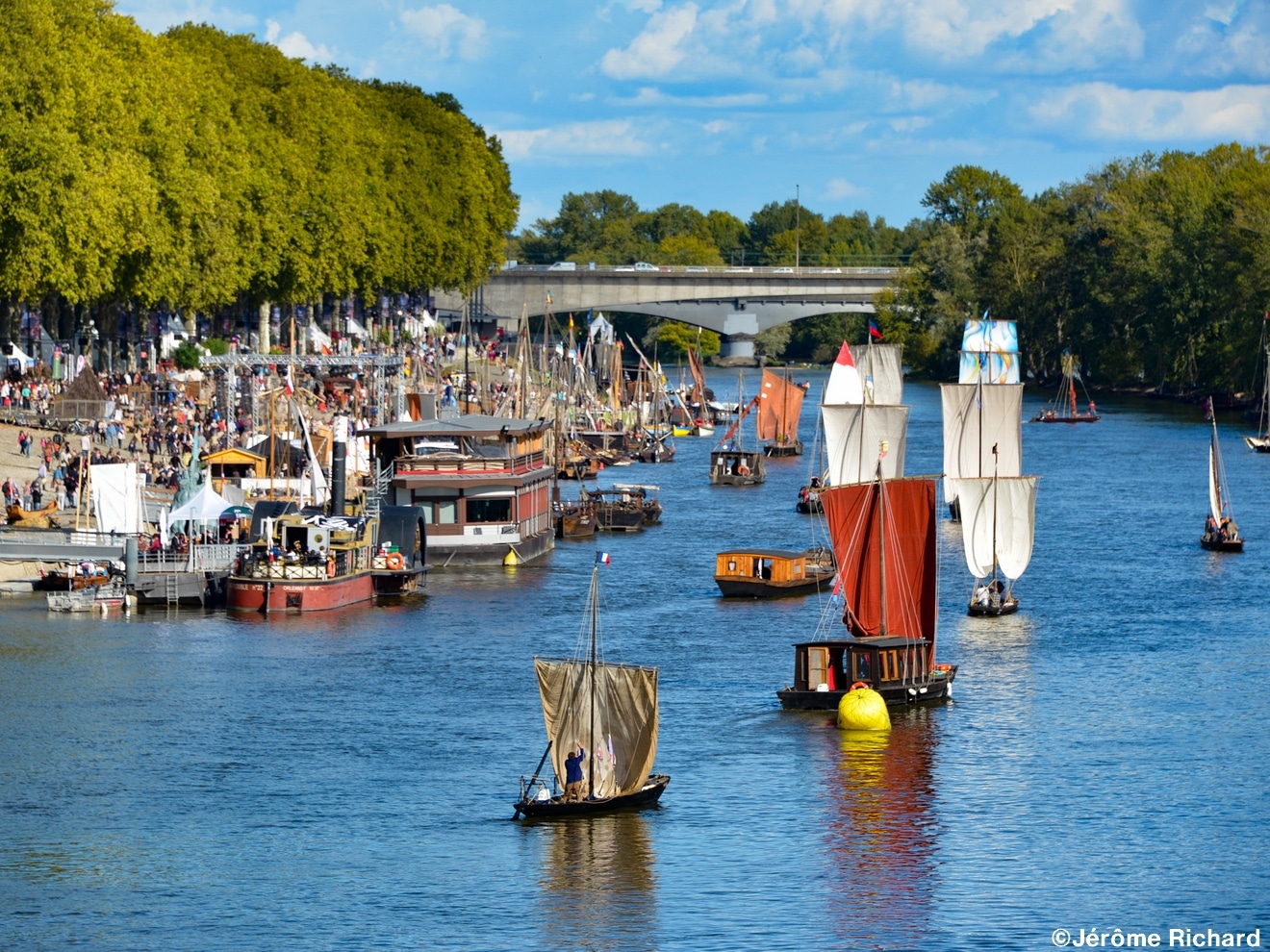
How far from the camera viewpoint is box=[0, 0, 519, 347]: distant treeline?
4555 inches

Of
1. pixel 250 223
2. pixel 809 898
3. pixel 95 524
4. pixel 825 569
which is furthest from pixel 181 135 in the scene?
pixel 809 898

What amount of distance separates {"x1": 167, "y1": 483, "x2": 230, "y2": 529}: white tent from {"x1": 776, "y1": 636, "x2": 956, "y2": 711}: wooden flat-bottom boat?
32.6 metres

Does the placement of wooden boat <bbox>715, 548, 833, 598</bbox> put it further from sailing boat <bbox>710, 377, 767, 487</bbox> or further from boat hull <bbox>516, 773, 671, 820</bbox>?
sailing boat <bbox>710, 377, 767, 487</bbox>

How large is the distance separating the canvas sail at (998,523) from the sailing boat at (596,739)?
39.5m

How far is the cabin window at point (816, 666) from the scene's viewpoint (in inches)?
2894

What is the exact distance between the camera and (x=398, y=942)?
5178 cm

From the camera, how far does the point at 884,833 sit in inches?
2356

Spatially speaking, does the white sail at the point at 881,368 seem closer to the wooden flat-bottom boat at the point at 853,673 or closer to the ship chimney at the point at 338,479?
the ship chimney at the point at 338,479

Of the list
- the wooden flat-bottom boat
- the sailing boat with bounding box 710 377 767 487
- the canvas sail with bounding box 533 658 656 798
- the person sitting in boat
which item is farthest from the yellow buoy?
the sailing boat with bounding box 710 377 767 487

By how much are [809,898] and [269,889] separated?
43.4 ft

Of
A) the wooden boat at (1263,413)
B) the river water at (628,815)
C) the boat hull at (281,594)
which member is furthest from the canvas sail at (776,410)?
the boat hull at (281,594)

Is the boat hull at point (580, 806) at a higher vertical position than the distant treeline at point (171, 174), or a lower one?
lower

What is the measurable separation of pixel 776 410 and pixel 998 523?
276 feet

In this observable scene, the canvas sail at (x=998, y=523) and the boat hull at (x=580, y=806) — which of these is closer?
the boat hull at (x=580, y=806)
